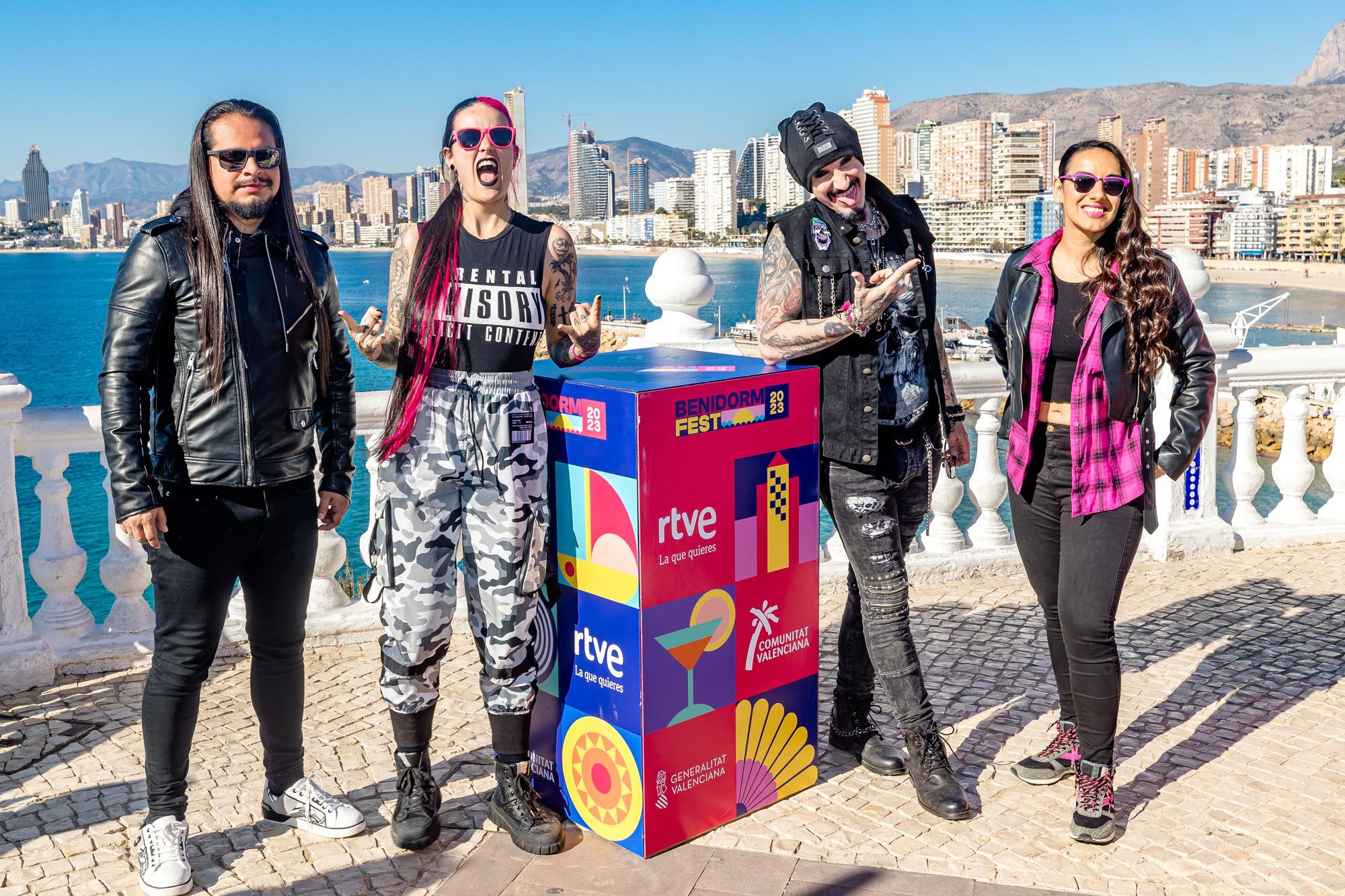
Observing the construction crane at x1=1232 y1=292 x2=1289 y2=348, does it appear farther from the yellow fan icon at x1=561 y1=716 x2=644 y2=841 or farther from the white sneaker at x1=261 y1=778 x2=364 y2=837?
the white sneaker at x1=261 y1=778 x2=364 y2=837

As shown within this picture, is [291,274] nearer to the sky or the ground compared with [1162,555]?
nearer to the sky

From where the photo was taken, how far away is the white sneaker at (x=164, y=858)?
10.2 feet

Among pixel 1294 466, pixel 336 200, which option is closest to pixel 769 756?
pixel 1294 466

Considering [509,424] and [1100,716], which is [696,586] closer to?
[509,424]

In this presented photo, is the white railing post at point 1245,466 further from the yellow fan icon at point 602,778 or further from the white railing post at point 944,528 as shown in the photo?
the yellow fan icon at point 602,778

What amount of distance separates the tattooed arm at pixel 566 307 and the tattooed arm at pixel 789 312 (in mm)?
519

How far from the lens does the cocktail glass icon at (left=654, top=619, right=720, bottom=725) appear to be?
334 centimetres

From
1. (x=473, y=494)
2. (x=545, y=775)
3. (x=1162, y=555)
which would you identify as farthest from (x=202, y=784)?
(x=1162, y=555)

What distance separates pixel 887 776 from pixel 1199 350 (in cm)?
172

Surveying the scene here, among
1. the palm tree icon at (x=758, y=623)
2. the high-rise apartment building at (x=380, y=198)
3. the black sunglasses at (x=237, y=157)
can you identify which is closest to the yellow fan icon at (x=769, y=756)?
the palm tree icon at (x=758, y=623)

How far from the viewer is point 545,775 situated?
12.1ft

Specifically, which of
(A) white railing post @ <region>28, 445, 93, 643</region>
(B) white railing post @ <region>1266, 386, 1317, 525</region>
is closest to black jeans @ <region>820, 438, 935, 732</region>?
(A) white railing post @ <region>28, 445, 93, 643</region>

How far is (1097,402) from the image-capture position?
341 cm

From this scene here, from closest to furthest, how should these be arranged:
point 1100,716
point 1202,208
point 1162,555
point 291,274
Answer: point 291,274 → point 1100,716 → point 1162,555 → point 1202,208
